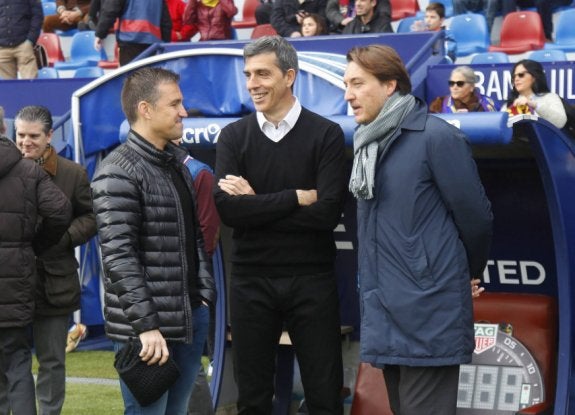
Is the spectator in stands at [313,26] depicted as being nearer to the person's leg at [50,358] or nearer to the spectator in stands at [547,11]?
the spectator in stands at [547,11]

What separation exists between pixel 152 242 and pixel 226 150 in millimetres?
885

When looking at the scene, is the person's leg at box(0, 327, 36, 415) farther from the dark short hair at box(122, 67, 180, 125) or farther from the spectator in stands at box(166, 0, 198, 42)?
the spectator in stands at box(166, 0, 198, 42)

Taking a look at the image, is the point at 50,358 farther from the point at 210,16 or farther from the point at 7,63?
the point at 7,63

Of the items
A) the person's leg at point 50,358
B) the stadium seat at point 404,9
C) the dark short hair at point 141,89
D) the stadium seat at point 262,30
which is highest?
the dark short hair at point 141,89

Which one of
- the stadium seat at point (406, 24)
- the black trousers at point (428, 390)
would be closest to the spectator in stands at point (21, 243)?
the black trousers at point (428, 390)

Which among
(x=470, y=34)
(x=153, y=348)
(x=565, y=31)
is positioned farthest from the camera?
(x=470, y=34)

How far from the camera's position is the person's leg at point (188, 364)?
4.54m

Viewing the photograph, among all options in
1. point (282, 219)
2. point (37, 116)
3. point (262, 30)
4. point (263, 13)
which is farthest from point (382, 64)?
point (263, 13)

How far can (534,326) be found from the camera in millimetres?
5988

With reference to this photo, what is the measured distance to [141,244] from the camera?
436 cm

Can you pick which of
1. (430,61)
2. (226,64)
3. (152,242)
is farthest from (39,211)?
(430,61)

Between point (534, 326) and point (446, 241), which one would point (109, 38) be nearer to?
point (534, 326)

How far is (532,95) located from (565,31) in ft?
16.6

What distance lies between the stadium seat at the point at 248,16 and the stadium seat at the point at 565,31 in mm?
3683
